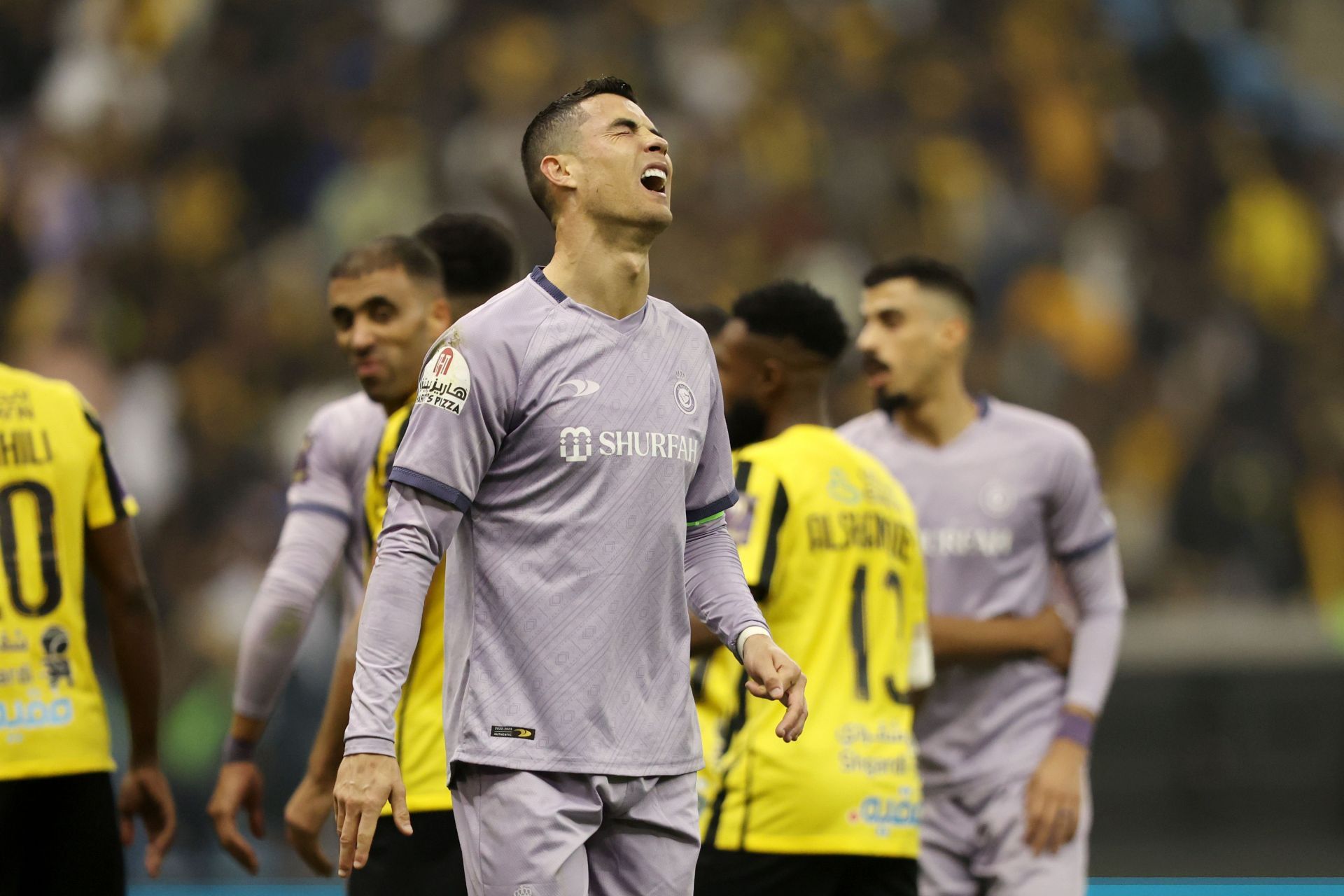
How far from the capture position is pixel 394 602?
10.3 feet

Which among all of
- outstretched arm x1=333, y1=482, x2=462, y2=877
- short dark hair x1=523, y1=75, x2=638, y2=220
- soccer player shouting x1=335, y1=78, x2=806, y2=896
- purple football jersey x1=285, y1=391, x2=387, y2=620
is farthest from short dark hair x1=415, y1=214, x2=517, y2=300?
Answer: outstretched arm x1=333, y1=482, x2=462, y2=877

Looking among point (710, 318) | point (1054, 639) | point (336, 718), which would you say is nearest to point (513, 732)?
point (336, 718)

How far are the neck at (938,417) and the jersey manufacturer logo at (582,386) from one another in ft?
8.96

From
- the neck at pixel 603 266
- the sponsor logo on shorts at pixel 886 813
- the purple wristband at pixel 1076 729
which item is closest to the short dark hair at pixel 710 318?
the sponsor logo on shorts at pixel 886 813

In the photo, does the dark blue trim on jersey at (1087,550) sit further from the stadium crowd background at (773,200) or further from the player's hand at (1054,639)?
the stadium crowd background at (773,200)

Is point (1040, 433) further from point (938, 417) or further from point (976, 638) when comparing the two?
point (976, 638)

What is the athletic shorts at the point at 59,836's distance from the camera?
4410 millimetres

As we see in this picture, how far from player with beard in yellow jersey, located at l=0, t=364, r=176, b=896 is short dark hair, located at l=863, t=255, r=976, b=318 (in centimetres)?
257

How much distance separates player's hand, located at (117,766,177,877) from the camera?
4895mm

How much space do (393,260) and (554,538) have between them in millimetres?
1736

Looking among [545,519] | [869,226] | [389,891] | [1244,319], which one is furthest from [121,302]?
[545,519]

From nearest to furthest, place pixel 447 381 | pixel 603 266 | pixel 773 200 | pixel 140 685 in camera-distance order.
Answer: pixel 447 381, pixel 603 266, pixel 140 685, pixel 773 200

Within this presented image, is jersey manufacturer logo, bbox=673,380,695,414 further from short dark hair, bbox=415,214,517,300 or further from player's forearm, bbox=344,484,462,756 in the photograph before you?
short dark hair, bbox=415,214,517,300

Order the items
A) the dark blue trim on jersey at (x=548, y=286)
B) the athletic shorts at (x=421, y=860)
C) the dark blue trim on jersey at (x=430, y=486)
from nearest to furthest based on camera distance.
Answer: the dark blue trim on jersey at (x=430, y=486)
the dark blue trim on jersey at (x=548, y=286)
the athletic shorts at (x=421, y=860)
